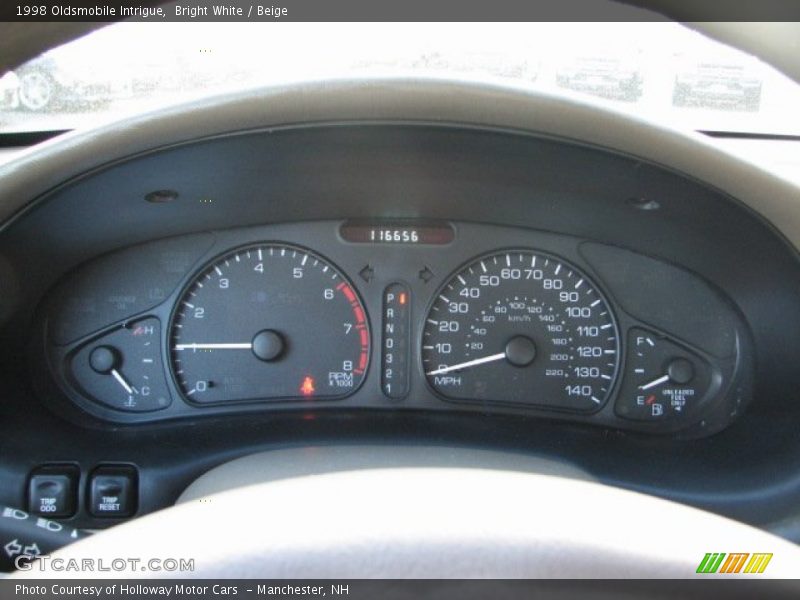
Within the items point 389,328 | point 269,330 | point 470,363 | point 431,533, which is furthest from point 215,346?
point 431,533

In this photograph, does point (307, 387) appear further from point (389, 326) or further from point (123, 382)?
point (123, 382)

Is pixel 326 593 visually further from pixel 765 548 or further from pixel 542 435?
pixel 542 435

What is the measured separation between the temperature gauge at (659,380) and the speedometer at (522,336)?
0.06m

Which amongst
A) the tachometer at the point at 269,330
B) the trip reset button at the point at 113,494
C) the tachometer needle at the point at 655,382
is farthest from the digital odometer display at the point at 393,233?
the trip reset button at the point at 113,494

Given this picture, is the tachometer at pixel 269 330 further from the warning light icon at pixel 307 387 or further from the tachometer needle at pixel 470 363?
the tachometer needle at pixel 470 363

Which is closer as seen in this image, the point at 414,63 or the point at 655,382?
the point at 414,63

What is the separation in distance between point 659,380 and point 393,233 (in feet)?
3.21

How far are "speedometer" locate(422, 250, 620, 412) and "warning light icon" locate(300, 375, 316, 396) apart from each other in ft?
1.23

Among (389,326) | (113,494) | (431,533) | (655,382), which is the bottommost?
(113,494)

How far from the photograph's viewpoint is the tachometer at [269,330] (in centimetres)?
324

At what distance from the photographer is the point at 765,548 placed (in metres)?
1.33

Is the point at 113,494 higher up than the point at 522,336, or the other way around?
the point at 522,336

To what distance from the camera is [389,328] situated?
3332 millimetres

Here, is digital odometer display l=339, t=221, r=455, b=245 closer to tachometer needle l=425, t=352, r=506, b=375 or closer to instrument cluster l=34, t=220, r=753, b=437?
instrument cluster l=34, t=220, r=753, b=437
